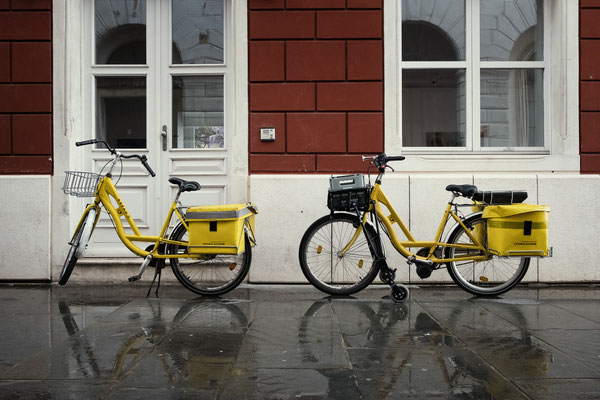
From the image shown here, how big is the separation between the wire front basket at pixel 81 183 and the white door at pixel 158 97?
1268 millimetres

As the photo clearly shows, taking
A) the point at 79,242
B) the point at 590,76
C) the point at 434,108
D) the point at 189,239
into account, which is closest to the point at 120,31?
the point at 79,242

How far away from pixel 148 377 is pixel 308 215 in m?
3.66

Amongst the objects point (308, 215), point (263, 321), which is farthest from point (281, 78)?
point (263, 321)

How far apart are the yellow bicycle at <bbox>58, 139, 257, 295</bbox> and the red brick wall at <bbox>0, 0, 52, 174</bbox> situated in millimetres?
1226

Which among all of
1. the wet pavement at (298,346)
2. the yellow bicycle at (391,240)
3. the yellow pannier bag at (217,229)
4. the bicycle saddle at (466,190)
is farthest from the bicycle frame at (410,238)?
the yellow pannier bag at (217,229)

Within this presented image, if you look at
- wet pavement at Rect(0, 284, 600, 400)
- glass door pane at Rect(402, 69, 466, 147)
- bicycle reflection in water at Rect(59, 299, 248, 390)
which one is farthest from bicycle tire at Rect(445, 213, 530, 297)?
bicycle reflection in water at Rect(59, 299, 248, 390)

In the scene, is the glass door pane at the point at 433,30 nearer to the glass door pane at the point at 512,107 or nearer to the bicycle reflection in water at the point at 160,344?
the glass door pane at the point at 512,107

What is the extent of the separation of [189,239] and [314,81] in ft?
7.57

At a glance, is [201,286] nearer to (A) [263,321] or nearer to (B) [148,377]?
(A) [263,321]

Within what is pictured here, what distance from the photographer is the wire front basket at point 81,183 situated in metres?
5.70

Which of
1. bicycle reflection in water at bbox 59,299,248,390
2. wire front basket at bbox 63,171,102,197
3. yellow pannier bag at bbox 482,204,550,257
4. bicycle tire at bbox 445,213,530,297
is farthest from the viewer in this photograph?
bicycle tire at bbox 445,213,530,297

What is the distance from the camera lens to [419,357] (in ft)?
12.2

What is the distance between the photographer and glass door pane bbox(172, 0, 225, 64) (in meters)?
7.19

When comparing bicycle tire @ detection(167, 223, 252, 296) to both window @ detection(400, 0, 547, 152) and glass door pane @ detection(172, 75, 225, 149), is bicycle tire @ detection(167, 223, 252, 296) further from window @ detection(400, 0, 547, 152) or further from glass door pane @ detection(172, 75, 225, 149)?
window @ detection(400, 0, 547, 152)
